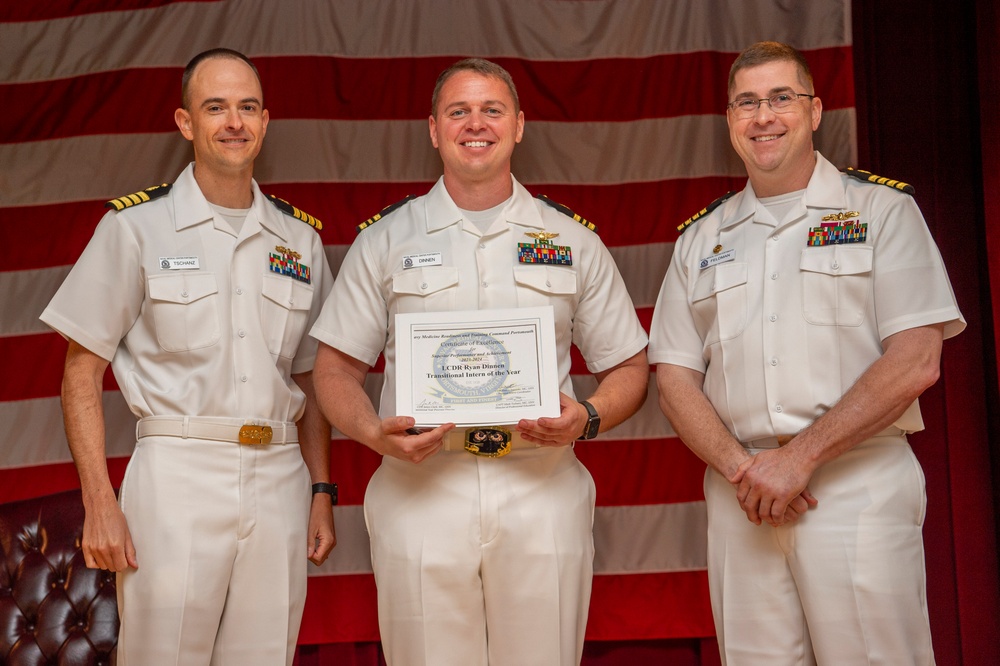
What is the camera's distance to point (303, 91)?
168 inches

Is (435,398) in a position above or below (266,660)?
above

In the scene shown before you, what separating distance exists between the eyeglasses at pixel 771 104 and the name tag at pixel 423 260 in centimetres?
102

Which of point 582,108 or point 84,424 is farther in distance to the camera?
point 582,108

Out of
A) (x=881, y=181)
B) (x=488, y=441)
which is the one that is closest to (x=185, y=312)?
(x=488, y=441)

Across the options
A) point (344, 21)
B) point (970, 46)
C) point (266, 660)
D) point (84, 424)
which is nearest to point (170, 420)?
point (84, 424)

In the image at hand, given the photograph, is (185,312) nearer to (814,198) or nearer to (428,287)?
(428,287)

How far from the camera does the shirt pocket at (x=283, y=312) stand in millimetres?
2930

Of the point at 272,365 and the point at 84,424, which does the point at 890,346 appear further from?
the point at 84,424

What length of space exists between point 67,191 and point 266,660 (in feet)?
8.34

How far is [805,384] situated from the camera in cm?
271

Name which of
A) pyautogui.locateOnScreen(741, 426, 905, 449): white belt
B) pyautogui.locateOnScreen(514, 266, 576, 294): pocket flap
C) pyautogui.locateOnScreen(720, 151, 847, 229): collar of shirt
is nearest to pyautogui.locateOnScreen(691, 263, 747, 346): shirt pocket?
pyautogui.locateOnScreen(720, 151, 847, 229): collar of shirt

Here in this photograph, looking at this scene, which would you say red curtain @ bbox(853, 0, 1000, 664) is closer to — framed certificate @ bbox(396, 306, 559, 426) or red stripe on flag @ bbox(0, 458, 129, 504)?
framed certificate @ bbox(396, 306, 559, 426)

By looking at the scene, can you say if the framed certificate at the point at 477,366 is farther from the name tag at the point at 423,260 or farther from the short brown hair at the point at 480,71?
the short brown hair at the point at 480,71

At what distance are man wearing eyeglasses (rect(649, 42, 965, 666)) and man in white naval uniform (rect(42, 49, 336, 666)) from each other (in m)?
1.20
